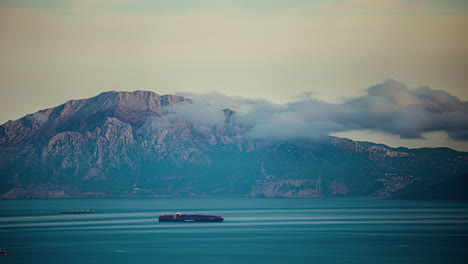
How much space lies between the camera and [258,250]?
192875 millimetres

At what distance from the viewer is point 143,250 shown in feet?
640

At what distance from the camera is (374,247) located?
19600 cm

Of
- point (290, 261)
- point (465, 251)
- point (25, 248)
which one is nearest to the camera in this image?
point (290, 261)

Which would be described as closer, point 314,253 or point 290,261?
point 290,261

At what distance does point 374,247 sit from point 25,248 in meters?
86.5

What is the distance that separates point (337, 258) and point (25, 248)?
77651mm

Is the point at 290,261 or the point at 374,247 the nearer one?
the point at 290,261

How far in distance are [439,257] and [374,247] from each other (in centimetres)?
2306

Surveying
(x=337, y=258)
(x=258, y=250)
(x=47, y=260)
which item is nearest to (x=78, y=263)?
(x=47, y=260)

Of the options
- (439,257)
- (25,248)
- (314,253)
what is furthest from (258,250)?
(25,248)

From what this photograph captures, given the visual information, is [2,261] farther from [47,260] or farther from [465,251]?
[465,251]

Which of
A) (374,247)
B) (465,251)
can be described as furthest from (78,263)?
(465,251)

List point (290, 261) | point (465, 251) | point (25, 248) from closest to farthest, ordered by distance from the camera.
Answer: point (290, 261), point (465, 251), point (25, 248)

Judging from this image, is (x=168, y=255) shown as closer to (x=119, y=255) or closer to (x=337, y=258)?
(x=119, y=255)
